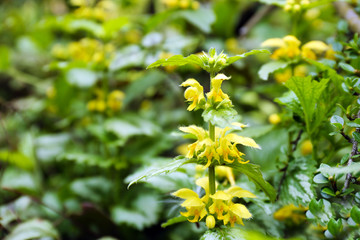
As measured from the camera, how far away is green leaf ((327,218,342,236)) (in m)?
0.52

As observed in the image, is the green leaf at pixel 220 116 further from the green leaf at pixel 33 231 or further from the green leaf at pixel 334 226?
the green leaf at pixel 33 231

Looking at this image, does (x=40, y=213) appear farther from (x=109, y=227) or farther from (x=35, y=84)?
(x=35, y=84)

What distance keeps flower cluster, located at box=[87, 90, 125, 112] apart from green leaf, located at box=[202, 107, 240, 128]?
799mm

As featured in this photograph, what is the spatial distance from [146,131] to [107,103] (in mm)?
236

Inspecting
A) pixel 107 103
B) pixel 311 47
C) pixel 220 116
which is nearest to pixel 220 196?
pixel 220 116

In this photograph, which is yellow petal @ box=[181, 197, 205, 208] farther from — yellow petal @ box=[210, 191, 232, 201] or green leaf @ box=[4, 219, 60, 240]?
green leaf @ box=[4, 219, 60, 240]

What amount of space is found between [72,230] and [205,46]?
976mm

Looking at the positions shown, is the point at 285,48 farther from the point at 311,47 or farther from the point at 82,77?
the point at 82,77

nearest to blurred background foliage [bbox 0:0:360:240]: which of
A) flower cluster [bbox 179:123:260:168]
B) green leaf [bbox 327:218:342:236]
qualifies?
green leaf [bbox 327:218:342:236]

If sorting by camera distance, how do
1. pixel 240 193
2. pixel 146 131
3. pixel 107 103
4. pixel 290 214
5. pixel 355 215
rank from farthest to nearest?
pixel 107 103, pixel 146 131, pixel 290 214, pixel 240 193, pixel 355 215

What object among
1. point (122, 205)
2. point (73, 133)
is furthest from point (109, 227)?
point (73, 133)

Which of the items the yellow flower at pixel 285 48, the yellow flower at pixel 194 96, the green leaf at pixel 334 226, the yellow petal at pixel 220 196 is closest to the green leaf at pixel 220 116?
the yellow flower at pixel 194 96

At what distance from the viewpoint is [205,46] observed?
4.75 feet

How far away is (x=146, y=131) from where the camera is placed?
1172mm
